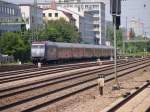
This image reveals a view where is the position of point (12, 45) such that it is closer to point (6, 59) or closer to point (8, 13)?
point (6, 59)

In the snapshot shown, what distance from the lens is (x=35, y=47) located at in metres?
62.7

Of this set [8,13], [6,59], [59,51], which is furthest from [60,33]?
[59,51]

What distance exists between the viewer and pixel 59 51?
6800 centimetres

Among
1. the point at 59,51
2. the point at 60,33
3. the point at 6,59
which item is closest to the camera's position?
the point at 59,51

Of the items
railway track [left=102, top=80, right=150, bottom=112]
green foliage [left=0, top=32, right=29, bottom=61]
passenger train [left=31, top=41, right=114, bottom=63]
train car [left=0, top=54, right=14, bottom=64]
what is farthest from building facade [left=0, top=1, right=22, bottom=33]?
railway track [left=102, top=80, right=150, bottom=112]

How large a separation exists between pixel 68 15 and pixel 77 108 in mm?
160473

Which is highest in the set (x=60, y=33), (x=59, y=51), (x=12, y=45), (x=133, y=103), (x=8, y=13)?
(x=8, y=13)

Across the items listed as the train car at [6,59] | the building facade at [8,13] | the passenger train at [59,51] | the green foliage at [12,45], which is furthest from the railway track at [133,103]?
the building facade at [8,13]

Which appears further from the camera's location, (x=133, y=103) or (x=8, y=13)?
(x=8, y=13)

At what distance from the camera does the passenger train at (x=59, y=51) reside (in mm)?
61875

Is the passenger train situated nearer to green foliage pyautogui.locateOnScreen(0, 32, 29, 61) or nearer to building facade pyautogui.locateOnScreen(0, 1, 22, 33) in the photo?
green foliage pyautogui.locateOnScreen(0, 32, 29, 61)

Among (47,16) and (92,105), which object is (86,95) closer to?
(92,105)

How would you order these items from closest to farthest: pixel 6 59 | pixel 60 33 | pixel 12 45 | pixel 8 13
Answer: pixel 6 59 < pixel 12 45 < pixel 8 13 < pixel 60 33

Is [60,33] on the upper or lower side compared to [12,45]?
upper
